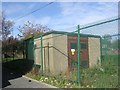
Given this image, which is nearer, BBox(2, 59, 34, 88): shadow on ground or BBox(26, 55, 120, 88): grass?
BBox(26, 55, 120, 88): grass

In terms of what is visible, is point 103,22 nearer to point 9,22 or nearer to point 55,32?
point 55,32

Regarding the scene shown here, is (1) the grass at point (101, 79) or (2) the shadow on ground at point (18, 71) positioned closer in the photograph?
(1) the grass at point (101, 79)

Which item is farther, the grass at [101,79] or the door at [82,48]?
the door at [82,48]

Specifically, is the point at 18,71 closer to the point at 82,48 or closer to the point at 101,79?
the point at 82,48

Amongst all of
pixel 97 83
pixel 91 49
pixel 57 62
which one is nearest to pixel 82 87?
pixel 97 83

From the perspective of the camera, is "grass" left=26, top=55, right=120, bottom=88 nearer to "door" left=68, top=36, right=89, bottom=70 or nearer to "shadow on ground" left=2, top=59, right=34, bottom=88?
"door" left=68, top=36, right=89, bottom=70

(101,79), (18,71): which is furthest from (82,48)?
(101,79)

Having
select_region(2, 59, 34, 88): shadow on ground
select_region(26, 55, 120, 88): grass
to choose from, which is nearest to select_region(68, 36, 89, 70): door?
select_region(2, 59, 34, 88): shadow on ground

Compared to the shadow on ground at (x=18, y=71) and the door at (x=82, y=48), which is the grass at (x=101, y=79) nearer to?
the door at (x=82, y=48)

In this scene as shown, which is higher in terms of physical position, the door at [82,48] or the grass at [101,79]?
the door at [82,48]

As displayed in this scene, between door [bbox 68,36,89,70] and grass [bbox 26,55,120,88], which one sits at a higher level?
door [bbox 68,36,89,70]

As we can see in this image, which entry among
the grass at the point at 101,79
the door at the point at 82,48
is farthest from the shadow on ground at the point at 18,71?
the grass at the point at 101,79

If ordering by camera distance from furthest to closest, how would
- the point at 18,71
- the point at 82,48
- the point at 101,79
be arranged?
the point at 18,71 → the point at 82,48 → the point at 101,79

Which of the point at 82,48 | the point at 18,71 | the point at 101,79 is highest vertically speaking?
the point at 82,48
